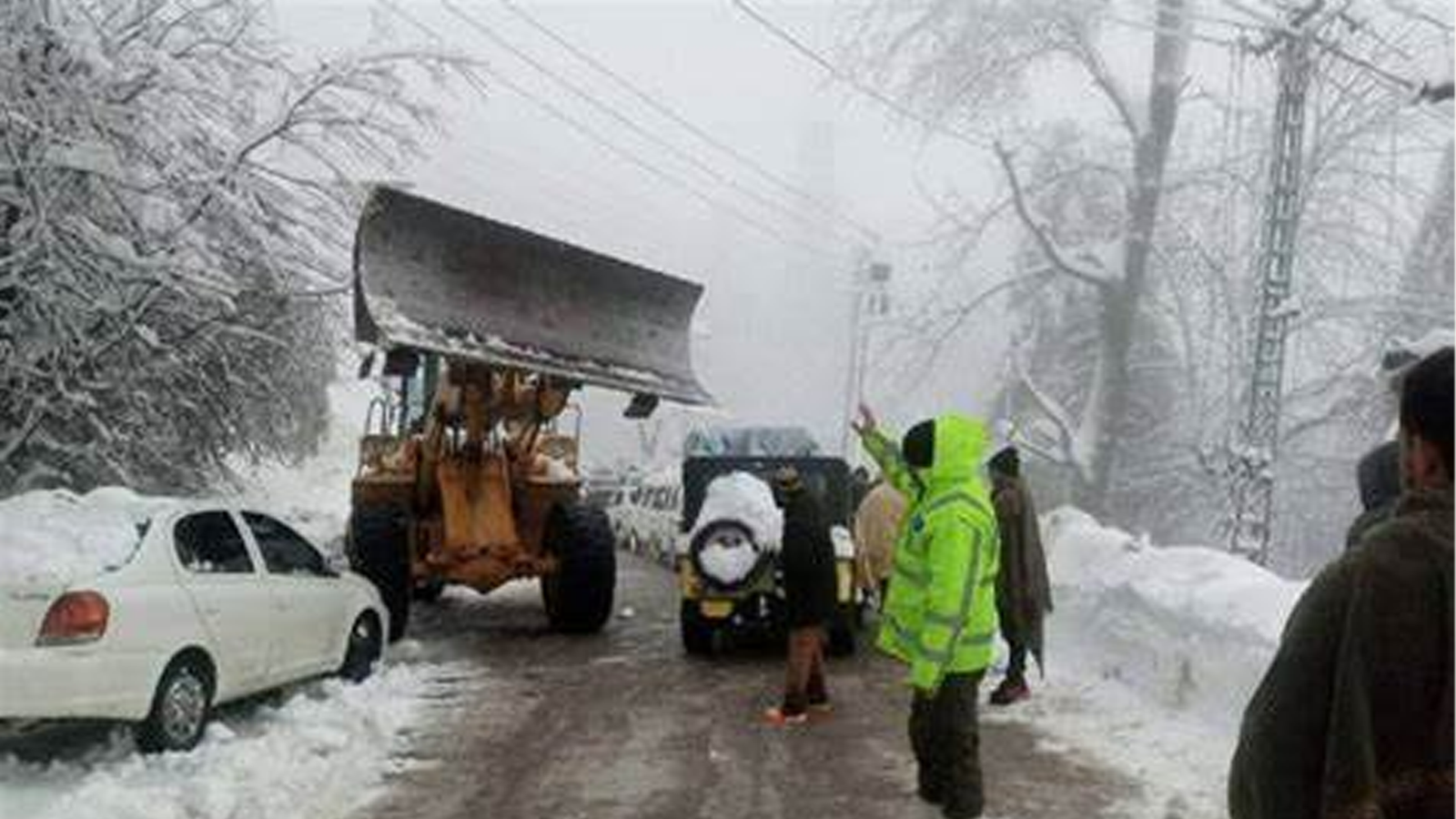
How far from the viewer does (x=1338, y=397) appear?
99.9ft

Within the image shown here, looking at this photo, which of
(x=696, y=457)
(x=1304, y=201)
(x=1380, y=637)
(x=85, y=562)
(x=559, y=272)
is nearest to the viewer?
(x=1380, y=637)

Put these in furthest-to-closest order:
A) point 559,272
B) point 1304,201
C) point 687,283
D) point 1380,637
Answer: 1. point 1304,201
2. point 687,283
3. point 559,272
4. point 1380,637

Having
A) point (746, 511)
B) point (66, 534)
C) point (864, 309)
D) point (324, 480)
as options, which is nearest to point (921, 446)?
point (66, 534)

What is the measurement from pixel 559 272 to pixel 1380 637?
13326mm

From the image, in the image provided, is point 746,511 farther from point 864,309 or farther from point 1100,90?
point 864,309

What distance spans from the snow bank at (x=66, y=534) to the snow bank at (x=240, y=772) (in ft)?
3.39

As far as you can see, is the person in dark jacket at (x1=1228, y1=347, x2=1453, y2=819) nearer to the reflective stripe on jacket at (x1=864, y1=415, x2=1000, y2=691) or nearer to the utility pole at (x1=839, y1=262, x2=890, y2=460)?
the reflective stripe on jacket at (x1=864, y1=415, x2=1000, y2=691)

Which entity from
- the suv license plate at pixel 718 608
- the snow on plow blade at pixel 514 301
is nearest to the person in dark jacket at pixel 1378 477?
the suv license plate at pixel 718 608

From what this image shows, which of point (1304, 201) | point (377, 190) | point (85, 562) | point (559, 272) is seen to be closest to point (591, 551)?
point (559, 272)

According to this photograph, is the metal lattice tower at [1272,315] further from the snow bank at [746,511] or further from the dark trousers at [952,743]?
the dark trousers at [952,743]

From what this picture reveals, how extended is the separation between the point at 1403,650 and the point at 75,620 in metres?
7.45

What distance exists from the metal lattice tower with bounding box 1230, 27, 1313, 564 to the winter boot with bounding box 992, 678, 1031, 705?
6.94m

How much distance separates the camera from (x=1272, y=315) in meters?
17.9

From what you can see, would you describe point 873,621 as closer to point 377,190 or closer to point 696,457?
point 696,457
